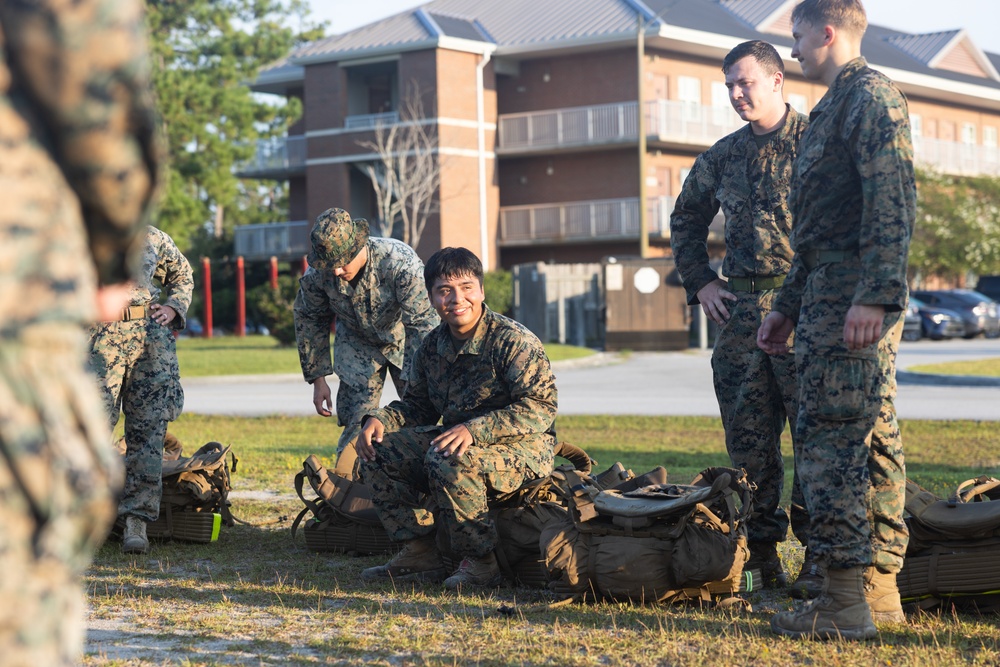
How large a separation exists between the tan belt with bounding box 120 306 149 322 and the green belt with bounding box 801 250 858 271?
374 centimetres

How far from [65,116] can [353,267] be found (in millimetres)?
5483

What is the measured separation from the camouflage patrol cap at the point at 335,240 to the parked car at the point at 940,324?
3326 cm

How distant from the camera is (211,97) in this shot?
53.1m

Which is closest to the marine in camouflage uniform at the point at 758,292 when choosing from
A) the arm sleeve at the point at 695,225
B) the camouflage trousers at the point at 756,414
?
the camouflage trousers at the point at 756,414

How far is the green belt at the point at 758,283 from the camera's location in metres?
5.99

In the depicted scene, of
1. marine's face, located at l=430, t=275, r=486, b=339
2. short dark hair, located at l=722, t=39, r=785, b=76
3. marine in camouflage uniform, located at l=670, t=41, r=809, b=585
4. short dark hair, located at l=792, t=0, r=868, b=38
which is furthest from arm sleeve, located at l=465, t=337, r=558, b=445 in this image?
short dark hair, located at l=792, t=0, r=868, b=38

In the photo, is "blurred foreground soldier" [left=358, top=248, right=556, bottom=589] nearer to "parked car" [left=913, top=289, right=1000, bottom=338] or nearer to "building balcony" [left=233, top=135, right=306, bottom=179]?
"parked car" [left=913, top=289, right=1000, bottom=338]

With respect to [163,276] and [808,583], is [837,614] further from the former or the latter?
[163,276]

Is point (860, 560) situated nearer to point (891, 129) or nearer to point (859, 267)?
point (859, 267)

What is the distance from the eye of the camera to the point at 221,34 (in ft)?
190

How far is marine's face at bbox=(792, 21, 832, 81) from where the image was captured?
5.08 m

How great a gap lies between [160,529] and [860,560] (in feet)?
13.8

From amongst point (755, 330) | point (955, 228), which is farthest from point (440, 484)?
point (955, 228)

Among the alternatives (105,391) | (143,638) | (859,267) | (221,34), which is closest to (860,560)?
(859,267)
